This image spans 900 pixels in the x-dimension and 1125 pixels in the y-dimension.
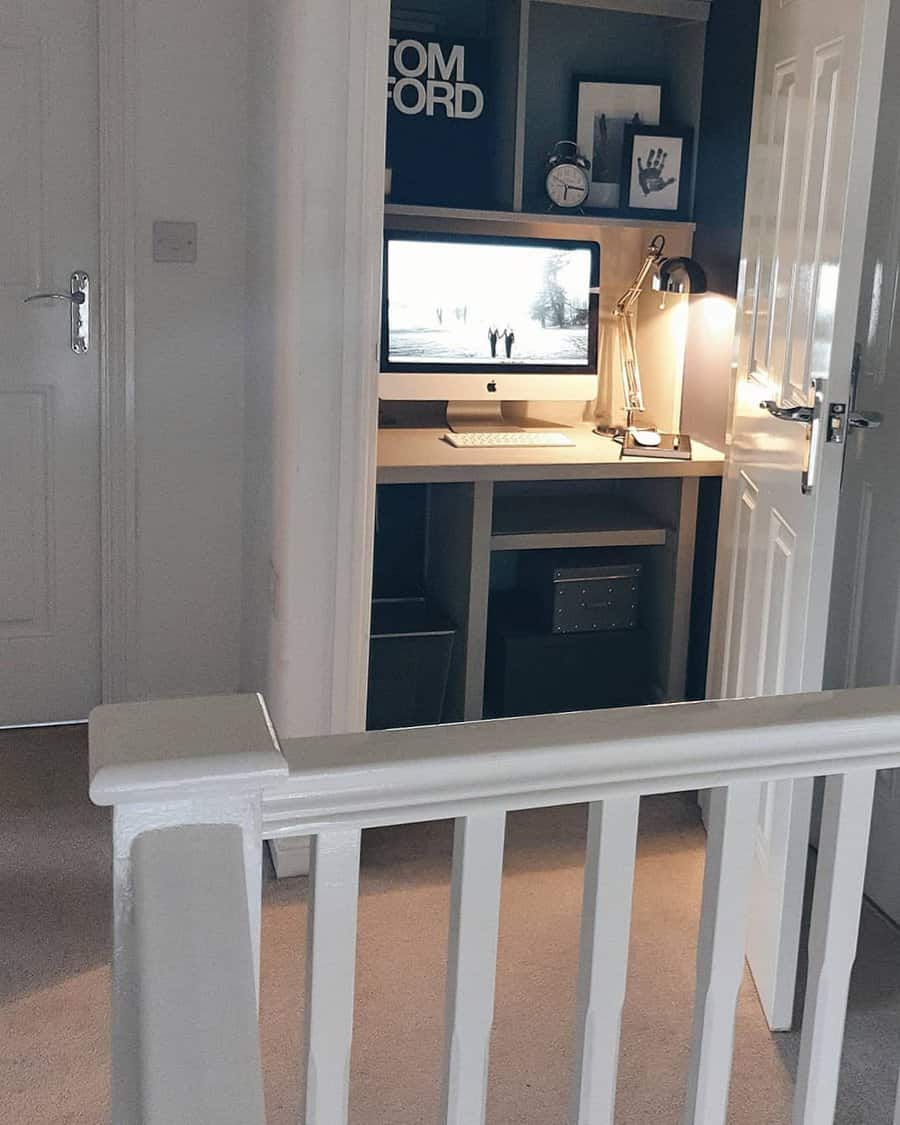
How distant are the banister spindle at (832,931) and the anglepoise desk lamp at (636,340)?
7.22 feet

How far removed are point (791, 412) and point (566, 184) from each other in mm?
1478

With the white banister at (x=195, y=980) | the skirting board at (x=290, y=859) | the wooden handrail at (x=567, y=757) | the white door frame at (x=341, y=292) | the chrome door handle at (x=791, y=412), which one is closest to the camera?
the white banister at (x=195, y=980)

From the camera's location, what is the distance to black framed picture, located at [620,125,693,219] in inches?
141

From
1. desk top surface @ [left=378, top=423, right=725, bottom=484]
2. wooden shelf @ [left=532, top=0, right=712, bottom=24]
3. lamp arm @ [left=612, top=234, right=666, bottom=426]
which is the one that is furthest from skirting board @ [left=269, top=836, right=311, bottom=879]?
wooden shelf @ [left=532, top=0, right=712, bottom=24]

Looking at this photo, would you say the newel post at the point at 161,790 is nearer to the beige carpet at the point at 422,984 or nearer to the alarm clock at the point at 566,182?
the beige carpet at the point at 422,984

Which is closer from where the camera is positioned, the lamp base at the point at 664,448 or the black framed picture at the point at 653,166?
the lamp base at the point at 664,448

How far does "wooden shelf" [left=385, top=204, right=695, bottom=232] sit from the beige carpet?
1.49 meters

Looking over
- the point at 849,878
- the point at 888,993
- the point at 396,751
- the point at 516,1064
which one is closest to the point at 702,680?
the point at 888,993

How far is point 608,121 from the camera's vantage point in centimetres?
365

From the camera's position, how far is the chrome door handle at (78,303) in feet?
10.9

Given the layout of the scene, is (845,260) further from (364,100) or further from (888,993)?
(888,993)

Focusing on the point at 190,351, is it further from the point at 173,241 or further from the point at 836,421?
the point at 836,421

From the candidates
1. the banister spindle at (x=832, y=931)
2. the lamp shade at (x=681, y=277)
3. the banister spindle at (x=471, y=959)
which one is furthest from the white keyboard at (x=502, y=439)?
the banister spindle at (x=471, y=959)

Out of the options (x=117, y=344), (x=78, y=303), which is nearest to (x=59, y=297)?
(x=78, y=303)
